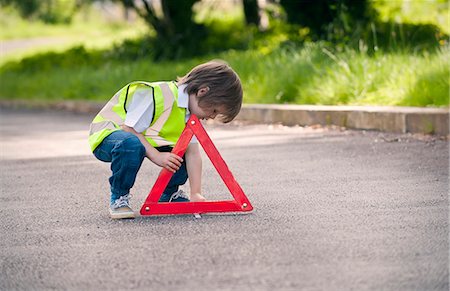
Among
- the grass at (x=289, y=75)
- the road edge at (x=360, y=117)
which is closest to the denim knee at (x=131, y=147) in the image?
the road edge at (x=360, y=117)

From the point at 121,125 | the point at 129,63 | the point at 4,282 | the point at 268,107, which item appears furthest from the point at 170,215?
the point at 129,63

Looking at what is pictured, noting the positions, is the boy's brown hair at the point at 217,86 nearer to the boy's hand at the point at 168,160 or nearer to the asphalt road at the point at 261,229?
the boy's hand at the point at 168,160

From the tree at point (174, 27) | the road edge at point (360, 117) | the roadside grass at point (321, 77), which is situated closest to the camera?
the road edge at point (360, 117)

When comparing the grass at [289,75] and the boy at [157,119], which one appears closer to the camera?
the boy at [157,119]

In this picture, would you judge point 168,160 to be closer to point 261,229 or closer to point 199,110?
point 199,110

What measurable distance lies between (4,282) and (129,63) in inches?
636

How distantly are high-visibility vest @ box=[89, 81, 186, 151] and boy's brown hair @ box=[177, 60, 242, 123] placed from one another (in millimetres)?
135

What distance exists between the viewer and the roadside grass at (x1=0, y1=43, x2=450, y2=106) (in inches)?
423

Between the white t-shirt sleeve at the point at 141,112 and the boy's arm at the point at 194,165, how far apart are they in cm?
29

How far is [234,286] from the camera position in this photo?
12.8 ft

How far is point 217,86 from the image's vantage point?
5.45m

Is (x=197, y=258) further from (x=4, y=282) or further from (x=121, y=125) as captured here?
(x=121, y=125)

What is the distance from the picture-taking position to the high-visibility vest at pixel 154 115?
5.55 m

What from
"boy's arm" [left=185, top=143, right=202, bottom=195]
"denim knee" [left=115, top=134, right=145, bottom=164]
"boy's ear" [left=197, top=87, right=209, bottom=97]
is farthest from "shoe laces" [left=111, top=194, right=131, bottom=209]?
"boy's ear" [left=197, top=87, right=209, bottom=97]
